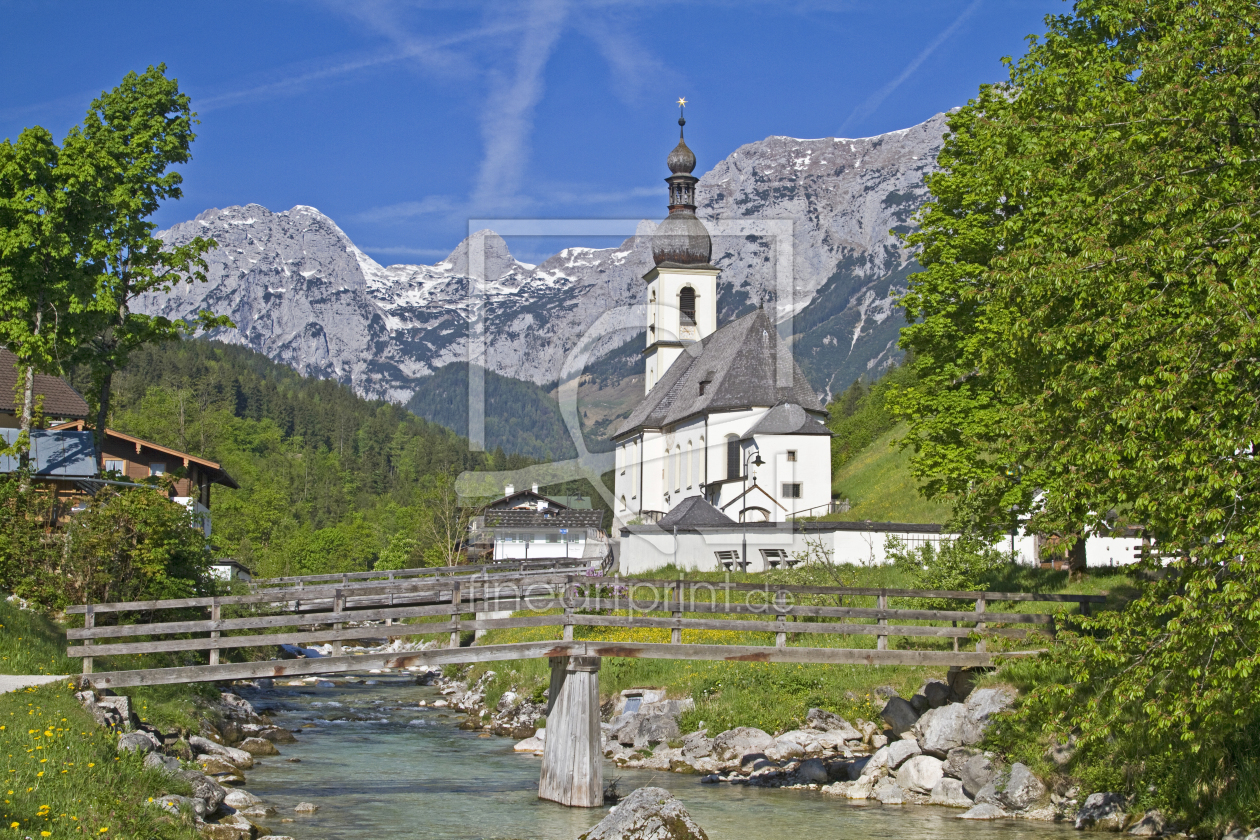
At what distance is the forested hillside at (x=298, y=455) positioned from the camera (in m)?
93.3

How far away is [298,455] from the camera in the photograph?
150m

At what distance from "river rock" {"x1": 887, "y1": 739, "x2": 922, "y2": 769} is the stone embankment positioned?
35.3 feet

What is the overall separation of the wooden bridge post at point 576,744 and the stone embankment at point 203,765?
4.51 meters

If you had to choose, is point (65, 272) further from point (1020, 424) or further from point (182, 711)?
point (1020, 424)

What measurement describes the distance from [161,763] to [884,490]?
48512 millimetres

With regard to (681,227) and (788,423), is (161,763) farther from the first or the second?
(681,227)

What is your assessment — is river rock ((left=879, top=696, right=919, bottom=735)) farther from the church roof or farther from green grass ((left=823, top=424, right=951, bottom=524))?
the church roof

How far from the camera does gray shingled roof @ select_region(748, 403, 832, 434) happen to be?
57.4 metres

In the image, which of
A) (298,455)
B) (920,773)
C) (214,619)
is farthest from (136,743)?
(298,455)

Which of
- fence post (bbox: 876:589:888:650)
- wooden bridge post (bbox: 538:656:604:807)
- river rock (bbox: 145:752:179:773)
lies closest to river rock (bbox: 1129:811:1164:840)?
fence post (bbox: 876:589:888:650)

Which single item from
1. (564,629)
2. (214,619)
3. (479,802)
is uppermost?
(214,619)

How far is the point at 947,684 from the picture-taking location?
73.4 feet

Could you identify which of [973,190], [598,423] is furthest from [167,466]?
[973,190]

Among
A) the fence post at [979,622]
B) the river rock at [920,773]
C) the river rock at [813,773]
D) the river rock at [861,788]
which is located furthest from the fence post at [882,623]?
the river rock at [813,773]
